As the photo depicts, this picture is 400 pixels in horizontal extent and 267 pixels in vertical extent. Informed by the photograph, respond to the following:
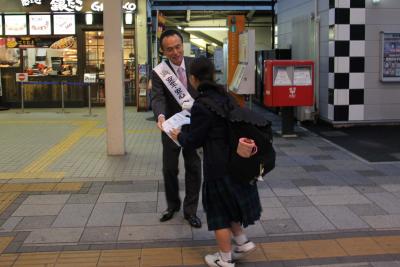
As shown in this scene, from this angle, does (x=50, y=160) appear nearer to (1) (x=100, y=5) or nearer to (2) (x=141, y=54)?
(2) (x=141, y=54)

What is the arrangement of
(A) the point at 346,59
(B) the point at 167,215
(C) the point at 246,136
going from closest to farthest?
(C) the point at 246,136, (B) the point at 167,215, (A) the point at 346,59

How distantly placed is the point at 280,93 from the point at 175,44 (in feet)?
15.8

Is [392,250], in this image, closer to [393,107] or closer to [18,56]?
[393,107]

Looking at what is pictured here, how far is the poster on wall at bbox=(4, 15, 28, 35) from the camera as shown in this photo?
1492 cm

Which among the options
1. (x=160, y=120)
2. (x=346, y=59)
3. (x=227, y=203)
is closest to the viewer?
(x=227, y=203)

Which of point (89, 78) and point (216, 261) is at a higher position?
point (89, 78)

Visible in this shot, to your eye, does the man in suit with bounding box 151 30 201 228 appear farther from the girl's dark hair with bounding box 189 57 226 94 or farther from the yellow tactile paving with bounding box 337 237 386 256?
the yellow tactile paving with bounding box 337 237 386 256

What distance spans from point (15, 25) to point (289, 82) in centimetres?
881

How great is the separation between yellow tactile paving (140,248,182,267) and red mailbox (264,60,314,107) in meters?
5.34

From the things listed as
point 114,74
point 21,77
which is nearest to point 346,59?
point 114,74

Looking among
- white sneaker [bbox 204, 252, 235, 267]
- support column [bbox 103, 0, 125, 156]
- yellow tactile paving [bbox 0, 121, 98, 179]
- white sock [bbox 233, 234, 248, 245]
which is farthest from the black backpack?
support column [bbox 103, 0, 125, 156]

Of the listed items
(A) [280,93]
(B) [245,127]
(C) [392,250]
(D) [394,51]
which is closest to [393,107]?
(D) [394,51]

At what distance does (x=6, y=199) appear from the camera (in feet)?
19.7

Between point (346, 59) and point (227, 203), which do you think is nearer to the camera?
point (227, 203)
